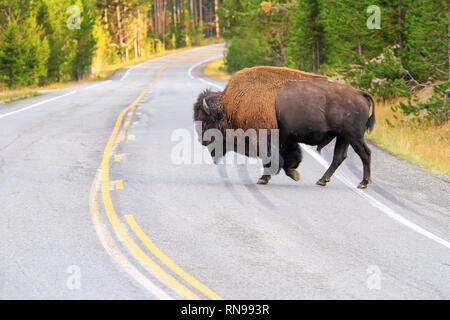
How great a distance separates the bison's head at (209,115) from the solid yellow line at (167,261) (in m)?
2.33

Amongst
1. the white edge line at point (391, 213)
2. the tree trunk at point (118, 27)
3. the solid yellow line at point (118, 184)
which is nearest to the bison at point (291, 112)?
the white edge line at point (391, 213)

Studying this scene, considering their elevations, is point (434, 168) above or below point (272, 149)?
below

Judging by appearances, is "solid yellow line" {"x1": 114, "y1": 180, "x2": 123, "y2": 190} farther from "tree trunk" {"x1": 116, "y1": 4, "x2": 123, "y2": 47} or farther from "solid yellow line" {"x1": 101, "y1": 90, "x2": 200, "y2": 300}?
"tree trunk" {"x1": 116, "y1": 4, "x2": 123, "y2": 47}

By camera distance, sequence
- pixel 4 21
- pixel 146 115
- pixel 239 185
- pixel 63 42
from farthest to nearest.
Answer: pixel 63 42 → pixel 4 21 → pixel 146 115 → pixel 239 185

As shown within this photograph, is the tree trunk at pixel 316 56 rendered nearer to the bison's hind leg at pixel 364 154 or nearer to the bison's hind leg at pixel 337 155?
the bison's hind leg at pixel 337 155

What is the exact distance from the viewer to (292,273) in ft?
19.2

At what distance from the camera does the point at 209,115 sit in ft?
31.5

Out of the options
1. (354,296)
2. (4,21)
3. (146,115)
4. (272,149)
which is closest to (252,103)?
(272,149)

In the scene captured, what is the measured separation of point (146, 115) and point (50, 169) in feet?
28.8

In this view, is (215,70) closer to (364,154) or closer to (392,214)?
(364,154)

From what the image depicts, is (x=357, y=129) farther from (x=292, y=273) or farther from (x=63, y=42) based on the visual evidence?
(x=63, y=42)

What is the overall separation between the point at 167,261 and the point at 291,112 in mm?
3870

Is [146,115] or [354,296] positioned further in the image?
[146,115]

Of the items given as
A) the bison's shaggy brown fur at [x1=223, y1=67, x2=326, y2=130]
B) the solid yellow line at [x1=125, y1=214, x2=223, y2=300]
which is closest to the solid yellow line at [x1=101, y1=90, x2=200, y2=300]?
Answer: the solid yellow line at [x1=125, y1=214, x2=223, y2=300]
